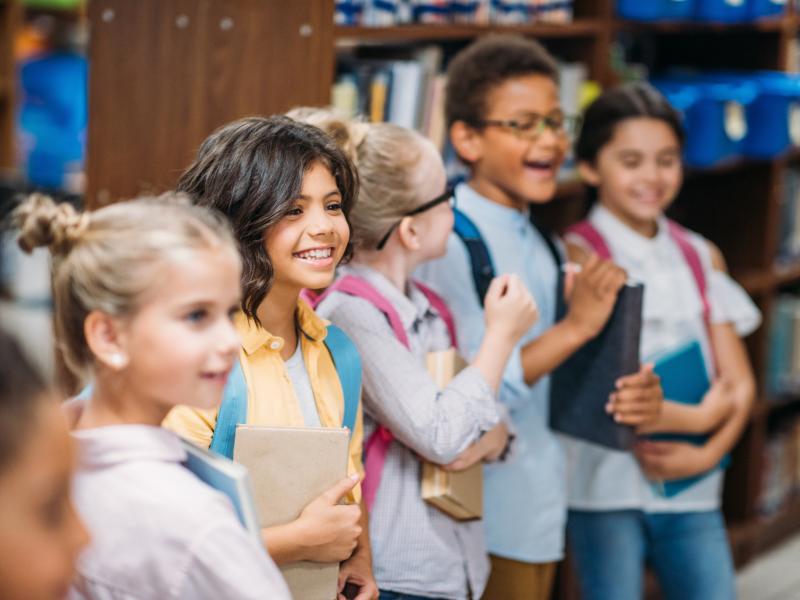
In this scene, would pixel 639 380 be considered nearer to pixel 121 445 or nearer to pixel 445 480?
pixel 445 480

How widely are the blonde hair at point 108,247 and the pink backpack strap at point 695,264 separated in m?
1.62

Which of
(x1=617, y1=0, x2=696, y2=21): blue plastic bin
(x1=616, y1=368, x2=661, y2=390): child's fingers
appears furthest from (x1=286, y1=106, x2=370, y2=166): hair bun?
(x1=617, y1=0, x2=696, y2=21): blue plastic bin

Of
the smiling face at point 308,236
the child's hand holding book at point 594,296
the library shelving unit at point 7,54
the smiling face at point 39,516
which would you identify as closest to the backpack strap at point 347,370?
the smiling face at point 308,236

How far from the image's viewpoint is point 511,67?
7.58 ft

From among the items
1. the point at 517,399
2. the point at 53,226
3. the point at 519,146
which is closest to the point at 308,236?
the point at 53,226

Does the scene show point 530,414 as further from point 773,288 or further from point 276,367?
point 773,288

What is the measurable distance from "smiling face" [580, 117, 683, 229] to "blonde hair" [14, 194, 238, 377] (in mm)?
1503

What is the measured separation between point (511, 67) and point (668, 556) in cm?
106

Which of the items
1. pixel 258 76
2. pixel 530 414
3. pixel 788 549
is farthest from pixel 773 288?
pixel 258 76

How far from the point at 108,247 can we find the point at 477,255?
112cm

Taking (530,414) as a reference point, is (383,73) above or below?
above

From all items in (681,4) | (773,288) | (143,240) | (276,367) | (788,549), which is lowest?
(788,549)

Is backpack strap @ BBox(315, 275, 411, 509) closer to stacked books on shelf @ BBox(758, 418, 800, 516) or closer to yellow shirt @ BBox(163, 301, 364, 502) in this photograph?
yellow shirt @ BBox(163, 301, 364, 502)

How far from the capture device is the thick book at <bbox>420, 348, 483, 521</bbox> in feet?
6.02
